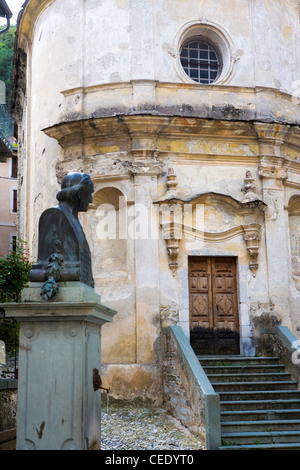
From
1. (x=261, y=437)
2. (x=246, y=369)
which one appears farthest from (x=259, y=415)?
(x=246, y=369)

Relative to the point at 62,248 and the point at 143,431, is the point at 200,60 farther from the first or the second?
the point at 62,248

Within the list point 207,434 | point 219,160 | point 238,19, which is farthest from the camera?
point 238,19

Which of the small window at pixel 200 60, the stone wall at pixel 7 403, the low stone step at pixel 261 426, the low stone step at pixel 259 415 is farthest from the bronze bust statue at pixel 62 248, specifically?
the small window at pixel 200 60

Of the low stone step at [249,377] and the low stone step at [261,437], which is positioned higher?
the low stone step at [249,377]

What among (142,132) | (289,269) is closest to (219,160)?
(142,132)

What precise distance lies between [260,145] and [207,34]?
3.52 meters

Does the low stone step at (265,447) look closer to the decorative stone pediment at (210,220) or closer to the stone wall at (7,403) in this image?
the stone wall at (7,403)

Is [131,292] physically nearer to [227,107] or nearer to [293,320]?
[293,320]

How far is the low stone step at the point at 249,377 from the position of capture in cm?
1214

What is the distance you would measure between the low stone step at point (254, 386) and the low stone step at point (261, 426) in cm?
118

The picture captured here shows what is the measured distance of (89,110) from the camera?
1484 centimetres

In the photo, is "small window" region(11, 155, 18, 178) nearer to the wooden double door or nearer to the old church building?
the old church building

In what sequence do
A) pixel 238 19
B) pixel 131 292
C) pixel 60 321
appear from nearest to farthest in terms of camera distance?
pixel 60 321
pixel 131 292
pixel 238 19

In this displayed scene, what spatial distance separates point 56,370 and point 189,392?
208 inches
